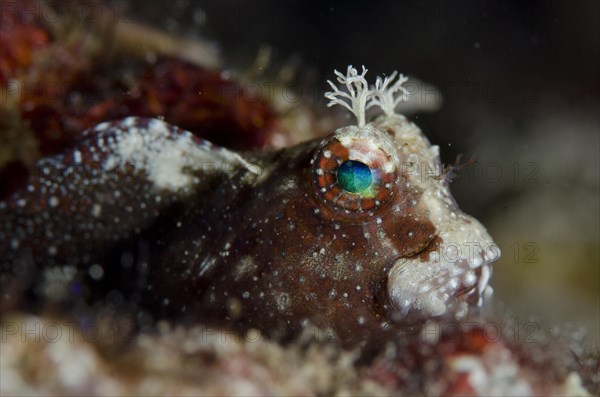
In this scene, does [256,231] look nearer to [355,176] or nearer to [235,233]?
[235,233]

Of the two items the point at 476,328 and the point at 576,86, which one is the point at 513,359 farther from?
the point at 576,86

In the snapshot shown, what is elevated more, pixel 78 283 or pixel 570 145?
pixel 570 145

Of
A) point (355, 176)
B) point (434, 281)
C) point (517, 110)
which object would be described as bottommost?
point (434, 281)

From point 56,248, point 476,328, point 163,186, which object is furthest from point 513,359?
point 56,248

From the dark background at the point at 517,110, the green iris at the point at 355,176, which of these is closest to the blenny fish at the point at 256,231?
the green iris at the point at 355,176

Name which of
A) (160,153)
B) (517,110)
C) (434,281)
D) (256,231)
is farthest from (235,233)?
(517,110)

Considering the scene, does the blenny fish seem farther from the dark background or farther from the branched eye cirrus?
the dark background

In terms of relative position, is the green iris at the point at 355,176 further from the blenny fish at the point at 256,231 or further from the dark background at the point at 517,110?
the dark background at the point at 517,110
